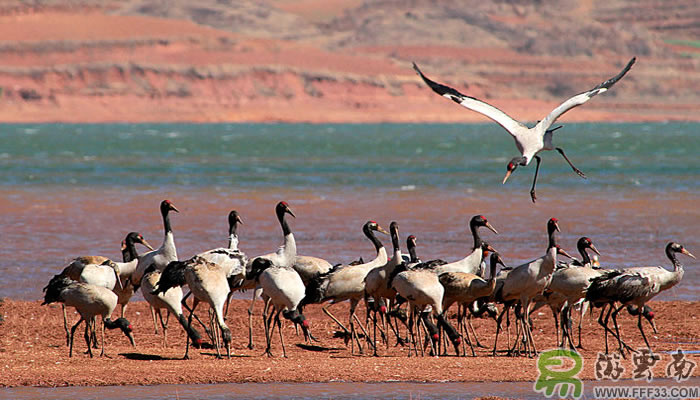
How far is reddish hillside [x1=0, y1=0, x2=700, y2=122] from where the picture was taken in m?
145

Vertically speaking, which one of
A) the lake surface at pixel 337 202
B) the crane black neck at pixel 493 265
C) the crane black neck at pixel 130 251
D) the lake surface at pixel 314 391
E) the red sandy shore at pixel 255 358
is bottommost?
the lake surface at pixel 314 391

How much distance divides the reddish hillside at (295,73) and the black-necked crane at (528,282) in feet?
436

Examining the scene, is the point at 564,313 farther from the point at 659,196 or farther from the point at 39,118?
the point at 39,118

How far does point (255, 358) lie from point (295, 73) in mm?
141926

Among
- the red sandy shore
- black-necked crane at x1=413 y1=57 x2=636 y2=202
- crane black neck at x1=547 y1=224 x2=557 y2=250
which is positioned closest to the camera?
the red sandy shore

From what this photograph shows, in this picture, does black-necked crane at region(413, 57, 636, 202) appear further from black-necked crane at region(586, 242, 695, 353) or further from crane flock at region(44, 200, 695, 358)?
black-necked crane at region(586, 242, 695, 353)

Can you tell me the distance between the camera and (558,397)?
34.9 ft

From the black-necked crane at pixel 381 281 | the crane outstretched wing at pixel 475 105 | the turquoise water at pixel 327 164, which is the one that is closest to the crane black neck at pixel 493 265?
the black-necked crane at pixel 381 281

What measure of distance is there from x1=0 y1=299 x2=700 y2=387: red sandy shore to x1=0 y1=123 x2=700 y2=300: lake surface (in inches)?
131

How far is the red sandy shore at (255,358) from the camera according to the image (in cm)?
1142

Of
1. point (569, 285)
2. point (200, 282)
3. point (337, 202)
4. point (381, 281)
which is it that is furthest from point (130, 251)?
point (337, 202)

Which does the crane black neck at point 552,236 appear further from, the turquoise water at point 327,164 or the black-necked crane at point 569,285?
the turquoise water at point 327,164

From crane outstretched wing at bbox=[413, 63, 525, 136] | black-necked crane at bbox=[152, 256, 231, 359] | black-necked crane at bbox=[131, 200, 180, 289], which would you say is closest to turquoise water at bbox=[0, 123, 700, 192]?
crane outstretched wing at bbox=[413, 63, 525, 136]

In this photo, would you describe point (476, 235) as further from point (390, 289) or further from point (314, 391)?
point (314, 391)
